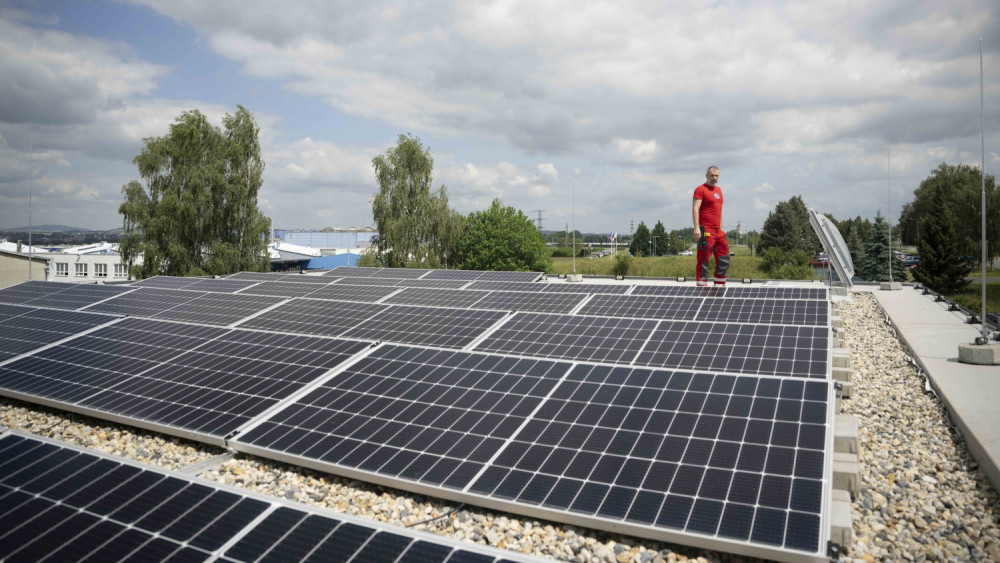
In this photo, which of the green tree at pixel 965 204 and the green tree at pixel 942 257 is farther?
the green tree at pixel 965 204

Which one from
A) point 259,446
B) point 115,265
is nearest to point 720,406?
point 259,446

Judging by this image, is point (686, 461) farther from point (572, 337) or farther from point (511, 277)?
point (511, 277)

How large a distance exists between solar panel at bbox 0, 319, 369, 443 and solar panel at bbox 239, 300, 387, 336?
4.03 ft

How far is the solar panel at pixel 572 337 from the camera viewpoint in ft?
34.4

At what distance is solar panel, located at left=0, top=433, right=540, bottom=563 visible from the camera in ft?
15.4

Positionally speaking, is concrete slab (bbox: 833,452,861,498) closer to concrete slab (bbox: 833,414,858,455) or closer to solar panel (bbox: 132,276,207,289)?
concrete slab (bbox: 833,414,858,455)

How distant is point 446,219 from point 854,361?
4730cm

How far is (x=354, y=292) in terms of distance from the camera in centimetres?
2012

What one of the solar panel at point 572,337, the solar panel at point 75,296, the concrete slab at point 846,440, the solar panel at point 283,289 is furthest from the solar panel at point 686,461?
the solar panel at point 75,296

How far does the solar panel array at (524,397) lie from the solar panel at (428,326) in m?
0.09

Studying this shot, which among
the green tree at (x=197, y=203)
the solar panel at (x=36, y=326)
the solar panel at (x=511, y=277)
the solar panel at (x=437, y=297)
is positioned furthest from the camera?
the green tree at (x=197, y=203)

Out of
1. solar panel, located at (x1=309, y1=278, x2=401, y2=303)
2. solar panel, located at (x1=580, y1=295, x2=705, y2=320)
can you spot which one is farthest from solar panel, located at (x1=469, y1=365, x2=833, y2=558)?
solar panel, located at (x1=309, y1=278, x2=401, y2=303)

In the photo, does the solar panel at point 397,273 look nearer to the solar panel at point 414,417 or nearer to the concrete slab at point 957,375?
the solar panel at point 414,417

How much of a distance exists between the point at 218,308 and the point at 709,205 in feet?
46.0
